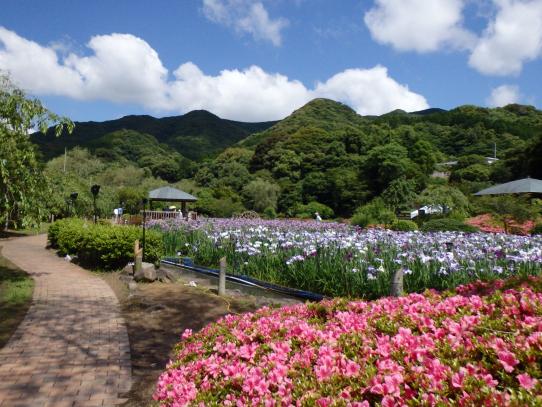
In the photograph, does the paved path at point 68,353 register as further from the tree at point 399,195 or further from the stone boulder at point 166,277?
the tree at point 399,195

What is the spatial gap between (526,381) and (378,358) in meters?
0.56

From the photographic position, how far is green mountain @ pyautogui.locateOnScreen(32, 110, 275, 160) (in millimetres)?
74688

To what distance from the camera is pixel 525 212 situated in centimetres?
1521

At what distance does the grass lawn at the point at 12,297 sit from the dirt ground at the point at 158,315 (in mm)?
1357

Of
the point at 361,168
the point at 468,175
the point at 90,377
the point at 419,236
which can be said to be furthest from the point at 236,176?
the point at 90,377

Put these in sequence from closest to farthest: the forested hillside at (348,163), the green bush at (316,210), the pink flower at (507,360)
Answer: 1. the pink flower at (507,360)
2. the green bush at (316,210)
3. the forested hillside at (348,163)

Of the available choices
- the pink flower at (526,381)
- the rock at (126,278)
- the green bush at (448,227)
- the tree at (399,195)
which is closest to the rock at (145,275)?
the rock at (126,278)

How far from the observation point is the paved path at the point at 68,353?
3.51 meters

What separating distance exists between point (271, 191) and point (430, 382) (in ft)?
111

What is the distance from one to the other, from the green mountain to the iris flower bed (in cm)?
6191

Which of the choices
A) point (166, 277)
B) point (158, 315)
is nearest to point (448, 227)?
point (166, 277)

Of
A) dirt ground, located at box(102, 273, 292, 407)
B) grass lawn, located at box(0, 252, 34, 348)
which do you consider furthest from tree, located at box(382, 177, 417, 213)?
grass lawn, located at box(0, 252, 34, 348)

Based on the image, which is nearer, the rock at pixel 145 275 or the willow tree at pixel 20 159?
the willow tree at pixel 20 159

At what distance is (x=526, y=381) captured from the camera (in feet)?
4.26
